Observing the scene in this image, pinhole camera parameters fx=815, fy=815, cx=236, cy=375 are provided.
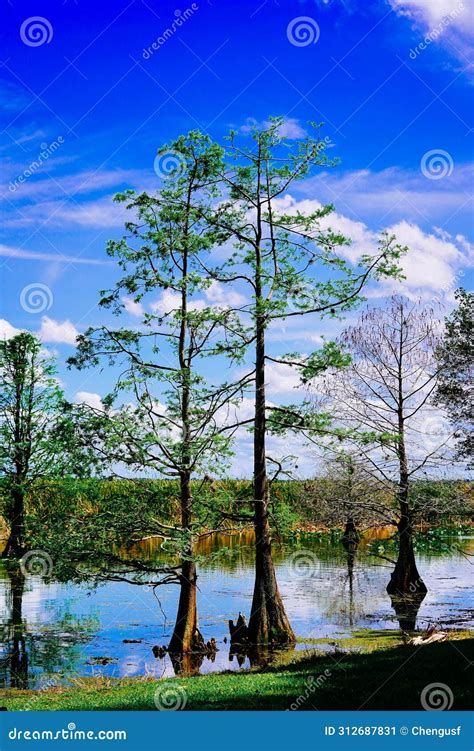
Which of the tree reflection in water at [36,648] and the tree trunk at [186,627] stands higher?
the tree trunk at [186,627]

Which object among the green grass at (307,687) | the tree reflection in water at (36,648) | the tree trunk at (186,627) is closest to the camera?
the green grass at (307,687)

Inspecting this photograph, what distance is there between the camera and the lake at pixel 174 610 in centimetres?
1744

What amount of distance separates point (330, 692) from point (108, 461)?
9114 mm

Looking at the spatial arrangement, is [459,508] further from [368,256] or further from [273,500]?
[368,256]

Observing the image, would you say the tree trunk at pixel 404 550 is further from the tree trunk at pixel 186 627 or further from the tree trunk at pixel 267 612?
the tree trunk at pixel 186 627

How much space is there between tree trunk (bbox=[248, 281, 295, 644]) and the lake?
67 cm

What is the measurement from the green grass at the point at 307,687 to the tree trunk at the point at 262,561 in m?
4.36

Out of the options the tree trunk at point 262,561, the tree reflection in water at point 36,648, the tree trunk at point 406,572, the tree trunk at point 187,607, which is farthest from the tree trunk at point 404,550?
the tree reflection in water at point 36,648

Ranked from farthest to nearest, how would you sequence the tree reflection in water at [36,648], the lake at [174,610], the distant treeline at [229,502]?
the distant treeline at [229,502] < the lake at [174,610] < the tree reflection in water at [36,648]

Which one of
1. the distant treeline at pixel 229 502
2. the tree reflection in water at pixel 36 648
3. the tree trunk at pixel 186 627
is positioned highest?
the distant treeline at pixel 229 502

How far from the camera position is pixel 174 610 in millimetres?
23422

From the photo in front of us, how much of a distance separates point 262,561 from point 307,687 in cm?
836

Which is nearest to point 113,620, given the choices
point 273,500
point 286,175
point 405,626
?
point 273,500

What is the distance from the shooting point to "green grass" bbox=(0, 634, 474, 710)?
1109 cm
